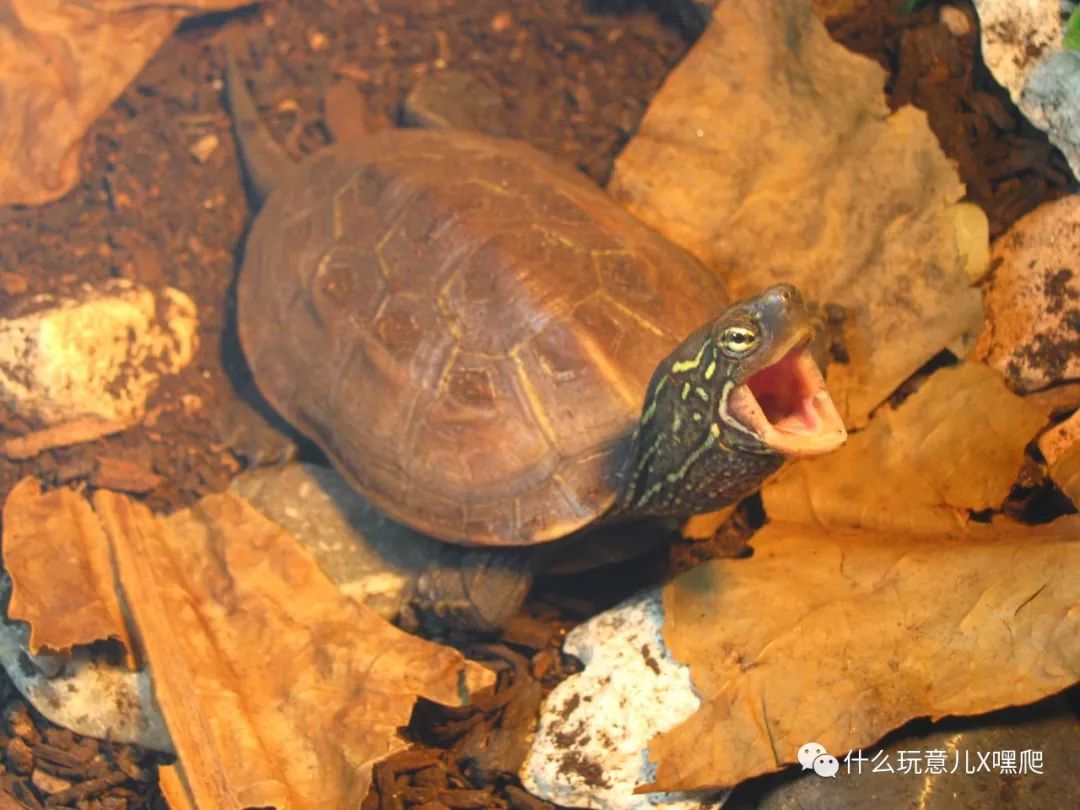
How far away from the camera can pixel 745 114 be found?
128 inches

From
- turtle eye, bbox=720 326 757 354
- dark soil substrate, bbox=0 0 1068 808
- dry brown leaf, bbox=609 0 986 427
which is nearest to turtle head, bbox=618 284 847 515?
turtle eye, bbox=720 326 757 354

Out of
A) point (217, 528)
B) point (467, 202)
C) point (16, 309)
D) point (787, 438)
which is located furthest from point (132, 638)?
point (787, 438)

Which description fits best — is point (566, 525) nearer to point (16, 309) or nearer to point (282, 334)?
point (282, 334)

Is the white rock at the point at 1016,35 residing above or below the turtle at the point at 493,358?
above

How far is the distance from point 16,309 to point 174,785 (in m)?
1.95

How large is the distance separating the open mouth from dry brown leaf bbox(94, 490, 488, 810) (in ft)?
3.98

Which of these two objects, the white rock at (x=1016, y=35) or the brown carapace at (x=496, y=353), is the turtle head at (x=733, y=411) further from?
the white rock at (x=1016, y=35)

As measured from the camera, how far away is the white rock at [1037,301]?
9.41 feet

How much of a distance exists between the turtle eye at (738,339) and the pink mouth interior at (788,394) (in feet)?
0.28

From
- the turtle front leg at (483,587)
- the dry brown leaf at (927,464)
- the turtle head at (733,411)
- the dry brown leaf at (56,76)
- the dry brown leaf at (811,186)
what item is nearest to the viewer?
the turtle head at (733,411)

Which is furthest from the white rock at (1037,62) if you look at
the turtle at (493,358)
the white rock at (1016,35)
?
the turtle at (493,358)

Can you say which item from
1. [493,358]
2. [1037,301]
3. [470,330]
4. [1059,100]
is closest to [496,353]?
[493,358]

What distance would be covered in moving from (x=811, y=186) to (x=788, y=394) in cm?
128

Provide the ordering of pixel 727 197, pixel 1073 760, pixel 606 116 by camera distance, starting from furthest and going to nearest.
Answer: pixel 606 116, pixel 727 197, pixel 1073 760
